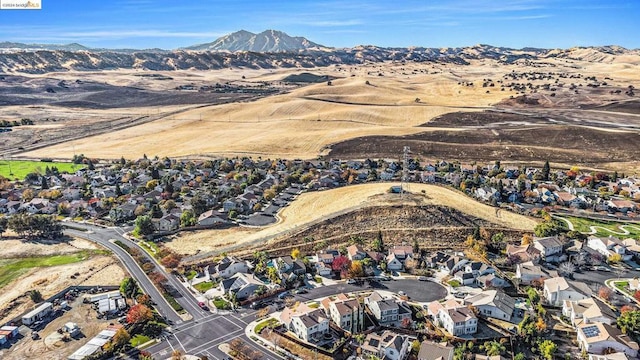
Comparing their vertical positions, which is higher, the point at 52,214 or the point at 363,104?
the point at 363,104

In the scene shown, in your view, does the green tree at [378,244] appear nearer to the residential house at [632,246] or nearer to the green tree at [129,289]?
the green tree at [129,289]

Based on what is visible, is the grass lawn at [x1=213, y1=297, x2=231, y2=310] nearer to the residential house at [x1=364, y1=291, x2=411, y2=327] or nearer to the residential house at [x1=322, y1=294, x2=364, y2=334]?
the residential house at [x1=322, y1=294, x2=364, y2=334]

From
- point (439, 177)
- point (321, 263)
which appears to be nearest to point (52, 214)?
point (321, 263)

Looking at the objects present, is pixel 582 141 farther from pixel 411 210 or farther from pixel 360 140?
pixel 411 210

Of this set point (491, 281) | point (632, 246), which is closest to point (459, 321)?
point (491, 281)

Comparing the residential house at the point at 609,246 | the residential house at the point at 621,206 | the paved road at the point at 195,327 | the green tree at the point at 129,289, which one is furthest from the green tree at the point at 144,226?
the residential house at the point at 621,206
